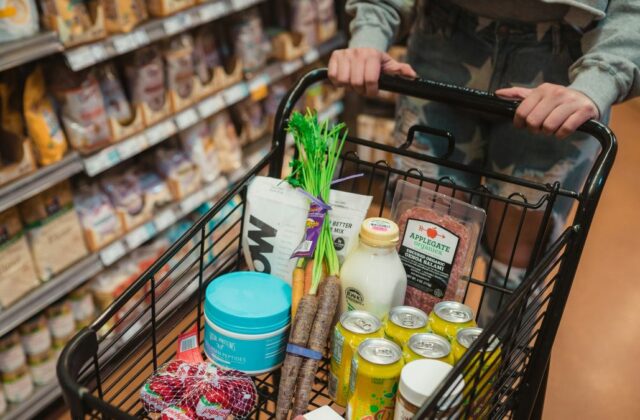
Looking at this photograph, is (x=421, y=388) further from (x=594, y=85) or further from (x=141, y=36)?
(x=141, y=36)

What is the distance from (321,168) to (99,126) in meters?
1.15

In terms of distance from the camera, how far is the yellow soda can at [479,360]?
88 centimetres

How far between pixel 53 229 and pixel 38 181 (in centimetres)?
21

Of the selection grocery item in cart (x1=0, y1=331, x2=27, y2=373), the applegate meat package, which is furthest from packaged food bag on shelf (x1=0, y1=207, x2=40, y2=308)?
the applegate meat package

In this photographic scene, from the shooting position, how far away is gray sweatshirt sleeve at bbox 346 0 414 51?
1406 mm

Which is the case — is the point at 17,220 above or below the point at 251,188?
below

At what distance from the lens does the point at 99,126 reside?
2090 millimetres

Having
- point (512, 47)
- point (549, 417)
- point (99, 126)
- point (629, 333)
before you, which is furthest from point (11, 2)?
point (629, 333)

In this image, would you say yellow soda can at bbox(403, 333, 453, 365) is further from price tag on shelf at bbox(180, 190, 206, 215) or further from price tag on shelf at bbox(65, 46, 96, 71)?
price tag on shelf at bbox(180, 190, 206, 215)

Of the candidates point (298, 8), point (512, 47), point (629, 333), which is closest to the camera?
point (512, 47)

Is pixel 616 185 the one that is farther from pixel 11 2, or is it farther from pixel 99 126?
pixel 11 2

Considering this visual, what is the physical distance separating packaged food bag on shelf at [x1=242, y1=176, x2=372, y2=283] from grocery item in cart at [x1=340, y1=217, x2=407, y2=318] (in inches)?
3.2

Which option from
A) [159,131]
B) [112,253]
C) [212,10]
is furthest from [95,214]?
[212,10]

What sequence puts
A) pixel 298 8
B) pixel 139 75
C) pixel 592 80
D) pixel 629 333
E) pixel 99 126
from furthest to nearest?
pixel 298 8, pixel 629 333, pixel 139 75, pixel 99 126, pixel 592 80
